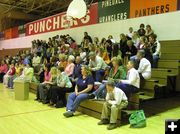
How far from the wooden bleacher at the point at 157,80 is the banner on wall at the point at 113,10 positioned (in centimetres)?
178

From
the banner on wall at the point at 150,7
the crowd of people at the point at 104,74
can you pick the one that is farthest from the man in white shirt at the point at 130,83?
the banner on wall at the point at 150,7

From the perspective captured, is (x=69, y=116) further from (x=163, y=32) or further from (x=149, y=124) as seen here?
(x=163, y=32)

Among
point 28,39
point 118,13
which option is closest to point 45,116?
point 118,13

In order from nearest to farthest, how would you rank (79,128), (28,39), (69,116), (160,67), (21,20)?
(79,128), (69,116), (160,67), (28,39), (21,20)

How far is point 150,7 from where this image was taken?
6895mm

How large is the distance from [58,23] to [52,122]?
7.47 m

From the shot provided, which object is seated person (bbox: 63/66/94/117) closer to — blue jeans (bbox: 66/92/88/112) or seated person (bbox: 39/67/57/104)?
blue jeans (bbox: 66/92/88/112)

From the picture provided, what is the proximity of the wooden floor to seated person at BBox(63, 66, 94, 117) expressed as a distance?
169mm

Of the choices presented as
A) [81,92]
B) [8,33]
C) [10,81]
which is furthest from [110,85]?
[8,33]

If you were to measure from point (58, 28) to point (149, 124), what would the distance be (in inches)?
312

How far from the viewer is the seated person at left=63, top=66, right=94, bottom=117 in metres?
4.55

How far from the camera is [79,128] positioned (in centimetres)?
375

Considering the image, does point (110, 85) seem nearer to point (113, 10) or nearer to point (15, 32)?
point (113, 10)

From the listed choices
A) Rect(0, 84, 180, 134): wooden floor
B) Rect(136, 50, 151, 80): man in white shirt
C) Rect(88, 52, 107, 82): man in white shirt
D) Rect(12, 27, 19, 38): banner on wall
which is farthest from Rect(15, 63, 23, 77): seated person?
Rect(12, 27, 19, 38): banner on wall
